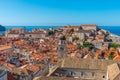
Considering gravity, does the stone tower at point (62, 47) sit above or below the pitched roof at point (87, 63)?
above

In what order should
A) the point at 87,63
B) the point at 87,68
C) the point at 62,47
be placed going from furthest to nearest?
the point at 62,47 → the point at 87,63 → the point at 87,68

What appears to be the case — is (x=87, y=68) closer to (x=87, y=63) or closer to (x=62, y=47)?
(x=87, y=63)

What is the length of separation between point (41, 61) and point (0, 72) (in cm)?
2617

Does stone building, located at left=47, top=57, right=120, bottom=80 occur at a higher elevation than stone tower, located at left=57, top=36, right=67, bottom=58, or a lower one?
lower

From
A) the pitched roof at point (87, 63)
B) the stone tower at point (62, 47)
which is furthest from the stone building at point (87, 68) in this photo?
the stone tower at point (62, 47)

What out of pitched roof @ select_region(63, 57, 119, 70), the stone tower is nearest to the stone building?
pitched roof @ select_region(63, 57, 119, 70)

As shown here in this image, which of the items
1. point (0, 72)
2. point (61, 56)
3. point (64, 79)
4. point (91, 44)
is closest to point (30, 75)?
point (61, 56)

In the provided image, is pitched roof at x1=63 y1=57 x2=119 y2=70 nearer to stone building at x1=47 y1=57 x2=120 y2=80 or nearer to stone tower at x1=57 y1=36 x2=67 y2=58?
stone building at x1=47 y1=57 x2=120 y2=80

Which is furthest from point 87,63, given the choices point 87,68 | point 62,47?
point 62,47

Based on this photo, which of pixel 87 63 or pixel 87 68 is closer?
pixel 87 68

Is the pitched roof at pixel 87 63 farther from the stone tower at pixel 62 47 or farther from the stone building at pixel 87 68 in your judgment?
the stone tower at pixel 62 47

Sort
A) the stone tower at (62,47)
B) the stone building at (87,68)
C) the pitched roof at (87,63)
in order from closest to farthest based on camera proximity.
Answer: the stone building at (87,68) < the pitched roof at (87,63) < the stone tower at (62,47)

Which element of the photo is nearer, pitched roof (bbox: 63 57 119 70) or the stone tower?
pitched roof (bbox: 63 57 119 70)

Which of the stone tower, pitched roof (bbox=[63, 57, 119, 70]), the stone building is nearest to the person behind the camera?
the stone building
